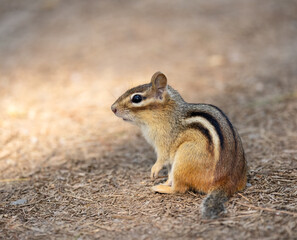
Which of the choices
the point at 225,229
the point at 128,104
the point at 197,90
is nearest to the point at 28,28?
the point at 197,90

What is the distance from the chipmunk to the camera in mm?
3080

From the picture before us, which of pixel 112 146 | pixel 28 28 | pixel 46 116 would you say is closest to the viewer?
pixel 112 146

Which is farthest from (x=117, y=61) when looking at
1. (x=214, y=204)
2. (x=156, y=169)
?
(x=214, y=204)

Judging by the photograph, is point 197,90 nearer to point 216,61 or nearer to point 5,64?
point 216,61

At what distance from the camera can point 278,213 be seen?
2.91m

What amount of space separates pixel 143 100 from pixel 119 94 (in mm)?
2519

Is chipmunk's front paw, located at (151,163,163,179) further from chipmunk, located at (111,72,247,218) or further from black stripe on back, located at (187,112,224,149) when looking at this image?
black stripe on back, located at (187,112,224,149)

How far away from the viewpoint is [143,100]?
11.4ft

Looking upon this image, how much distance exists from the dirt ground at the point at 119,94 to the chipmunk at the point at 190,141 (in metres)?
0.14

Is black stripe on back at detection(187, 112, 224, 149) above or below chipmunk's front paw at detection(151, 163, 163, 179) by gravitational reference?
above

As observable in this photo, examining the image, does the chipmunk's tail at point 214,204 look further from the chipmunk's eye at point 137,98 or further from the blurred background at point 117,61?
the blurred background at point 117,61

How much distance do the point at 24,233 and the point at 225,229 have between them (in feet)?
4.97

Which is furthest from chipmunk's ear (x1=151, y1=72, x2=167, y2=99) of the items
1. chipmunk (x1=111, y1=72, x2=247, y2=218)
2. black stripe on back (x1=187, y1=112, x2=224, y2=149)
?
black stripe on back (x1=187, y1=112, x2=224, y2=149)

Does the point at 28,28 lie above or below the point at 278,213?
above
